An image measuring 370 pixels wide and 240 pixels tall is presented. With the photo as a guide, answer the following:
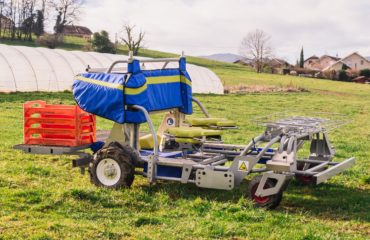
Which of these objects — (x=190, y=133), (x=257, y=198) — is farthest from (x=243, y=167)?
(x=190, y=133)

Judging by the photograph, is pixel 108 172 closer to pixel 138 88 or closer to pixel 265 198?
pixel 138 88

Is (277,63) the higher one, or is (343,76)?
(277,63)

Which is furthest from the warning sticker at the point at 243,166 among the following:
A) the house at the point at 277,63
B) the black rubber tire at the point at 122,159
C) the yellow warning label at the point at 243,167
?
the house at the point at 277,63

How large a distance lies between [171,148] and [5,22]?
297ft

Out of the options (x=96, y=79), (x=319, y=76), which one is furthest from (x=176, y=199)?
(x=319, y=76)

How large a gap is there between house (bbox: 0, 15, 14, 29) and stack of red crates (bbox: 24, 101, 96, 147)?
3504 inches

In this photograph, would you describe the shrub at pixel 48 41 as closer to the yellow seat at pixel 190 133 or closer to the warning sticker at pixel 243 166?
the yellow seat at pixel 190 133

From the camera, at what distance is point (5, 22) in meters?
94.4

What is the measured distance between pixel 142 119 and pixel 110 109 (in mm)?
548

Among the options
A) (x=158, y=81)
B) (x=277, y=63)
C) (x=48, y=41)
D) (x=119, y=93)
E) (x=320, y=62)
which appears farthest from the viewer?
(x=320, y=62)

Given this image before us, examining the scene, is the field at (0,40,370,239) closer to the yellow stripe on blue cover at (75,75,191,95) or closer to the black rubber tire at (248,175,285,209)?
the black rubber tire at (248,175,285,209)

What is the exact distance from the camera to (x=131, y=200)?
328 inches

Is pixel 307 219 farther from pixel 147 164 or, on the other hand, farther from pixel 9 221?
pixel 9 221

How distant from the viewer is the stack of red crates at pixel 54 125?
370 inches
